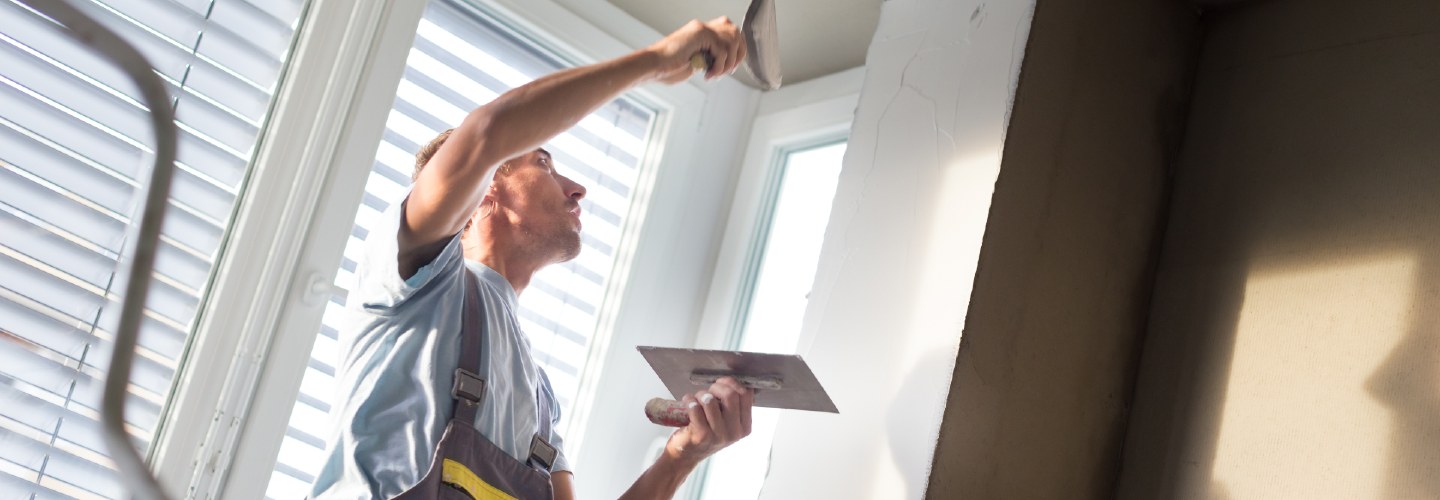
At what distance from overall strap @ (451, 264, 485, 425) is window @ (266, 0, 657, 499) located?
16.6 inches

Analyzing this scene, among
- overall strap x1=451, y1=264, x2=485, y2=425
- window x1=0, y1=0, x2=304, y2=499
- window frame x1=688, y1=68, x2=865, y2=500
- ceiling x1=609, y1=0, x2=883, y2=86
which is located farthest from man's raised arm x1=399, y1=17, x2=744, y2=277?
window frame x1=688, y1=68, x2=865, y2=500

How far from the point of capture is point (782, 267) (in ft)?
7.50

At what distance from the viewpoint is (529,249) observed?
1.76 m

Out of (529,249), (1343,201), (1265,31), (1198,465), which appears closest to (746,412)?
(529,249)

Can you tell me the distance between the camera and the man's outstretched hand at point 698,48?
1463 millimetres

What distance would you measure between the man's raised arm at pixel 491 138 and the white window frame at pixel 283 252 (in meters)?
0.53

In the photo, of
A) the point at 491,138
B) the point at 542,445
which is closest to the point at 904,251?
the point at 542,445

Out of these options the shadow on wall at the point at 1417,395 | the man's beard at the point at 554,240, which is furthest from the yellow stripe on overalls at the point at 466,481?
the shadow on wall at the point at 1417,395

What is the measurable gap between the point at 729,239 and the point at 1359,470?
1.17m

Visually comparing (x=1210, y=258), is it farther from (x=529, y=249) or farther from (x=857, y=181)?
(x=529, y=249)

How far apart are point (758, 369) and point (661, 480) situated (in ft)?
0.84

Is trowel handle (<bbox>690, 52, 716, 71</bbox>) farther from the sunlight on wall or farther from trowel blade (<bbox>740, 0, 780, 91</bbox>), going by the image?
the sunlight on wall

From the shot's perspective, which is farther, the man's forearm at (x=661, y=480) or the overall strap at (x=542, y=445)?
the man's forearm at (x=661, y=480)

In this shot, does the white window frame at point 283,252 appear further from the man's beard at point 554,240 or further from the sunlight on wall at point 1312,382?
the sunlight on wall at point 1312,382
